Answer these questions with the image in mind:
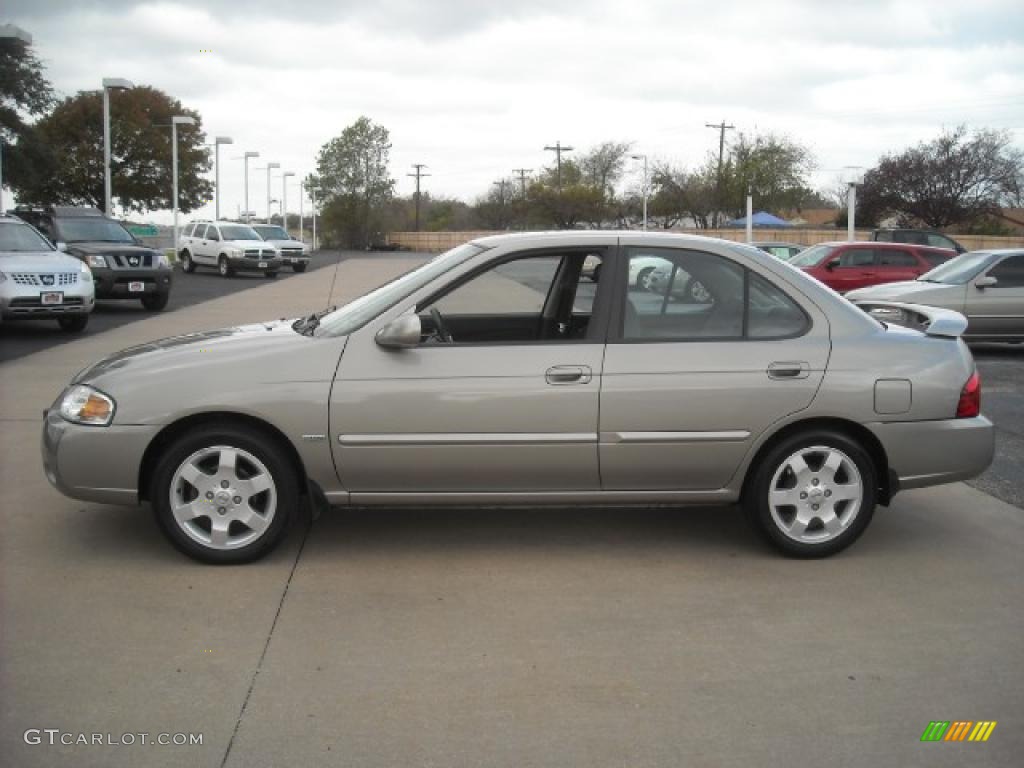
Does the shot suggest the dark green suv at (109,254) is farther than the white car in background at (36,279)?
Yes

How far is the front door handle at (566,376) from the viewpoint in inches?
196

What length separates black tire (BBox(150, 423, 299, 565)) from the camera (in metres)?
4.91

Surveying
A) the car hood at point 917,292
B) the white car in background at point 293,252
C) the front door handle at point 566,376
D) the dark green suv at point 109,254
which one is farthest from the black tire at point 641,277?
the white car in background at point 293,252

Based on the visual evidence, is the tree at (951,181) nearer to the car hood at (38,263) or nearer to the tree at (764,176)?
the tree at (764,176)

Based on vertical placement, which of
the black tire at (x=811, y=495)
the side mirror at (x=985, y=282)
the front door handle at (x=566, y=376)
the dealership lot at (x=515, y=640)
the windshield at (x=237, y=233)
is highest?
the windshield at (x=237, y=233)

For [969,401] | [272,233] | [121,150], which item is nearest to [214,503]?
[969,401]

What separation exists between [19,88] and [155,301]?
84.7ft

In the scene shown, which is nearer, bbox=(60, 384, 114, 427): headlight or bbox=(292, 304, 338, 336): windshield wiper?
bbox=(60, 384, 114, 427): headlight

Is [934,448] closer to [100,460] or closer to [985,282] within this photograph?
[100,460]

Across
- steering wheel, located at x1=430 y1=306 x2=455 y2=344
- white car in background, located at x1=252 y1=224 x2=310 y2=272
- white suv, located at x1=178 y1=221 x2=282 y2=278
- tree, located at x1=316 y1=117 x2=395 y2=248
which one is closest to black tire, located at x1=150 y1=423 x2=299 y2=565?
steering wheel, located at x1=430 y1=306 x2=455 y2=344

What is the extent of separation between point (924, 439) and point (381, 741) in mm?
3110

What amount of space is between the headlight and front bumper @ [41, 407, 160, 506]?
3cm

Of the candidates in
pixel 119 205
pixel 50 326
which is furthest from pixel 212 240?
pixel 119 205

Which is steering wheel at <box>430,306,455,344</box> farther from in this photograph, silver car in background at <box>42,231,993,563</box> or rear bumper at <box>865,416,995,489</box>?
rear bumper at <box>865,416,995,489</box>
